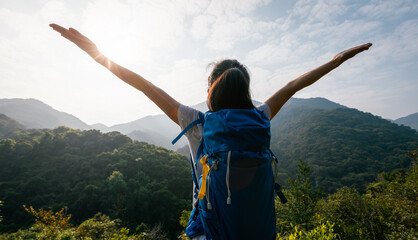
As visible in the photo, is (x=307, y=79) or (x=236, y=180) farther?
(x=307, y=79)

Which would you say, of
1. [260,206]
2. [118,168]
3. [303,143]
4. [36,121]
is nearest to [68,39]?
[260,206]

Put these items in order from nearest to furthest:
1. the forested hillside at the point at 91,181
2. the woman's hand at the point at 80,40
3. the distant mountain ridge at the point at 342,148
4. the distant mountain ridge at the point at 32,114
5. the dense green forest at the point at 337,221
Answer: the woman's hand at the point at 80,40 < the dense green forest at the point at 337,221 < the forested hillside at the point at 91,181 < the distant mountain ridge at the point at 342,148 < the distant mountain ridge at the point at 32,114

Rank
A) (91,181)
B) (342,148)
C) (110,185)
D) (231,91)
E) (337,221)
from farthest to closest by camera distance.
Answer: (342,148) < (91,181) < (110,185) < (337,221) < (231,91)

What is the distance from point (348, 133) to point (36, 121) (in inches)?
7927

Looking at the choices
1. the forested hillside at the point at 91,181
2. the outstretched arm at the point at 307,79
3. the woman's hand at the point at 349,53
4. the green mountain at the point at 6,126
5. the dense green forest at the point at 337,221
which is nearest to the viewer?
the outstretched arm at the point at 307,79

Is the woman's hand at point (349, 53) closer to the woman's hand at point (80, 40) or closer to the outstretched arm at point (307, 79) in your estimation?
the outstretched arm at point (307, 79)

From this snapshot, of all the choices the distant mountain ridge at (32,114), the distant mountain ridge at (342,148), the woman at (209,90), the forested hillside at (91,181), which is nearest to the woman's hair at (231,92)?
the woman at (209,90)

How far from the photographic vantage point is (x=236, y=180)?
82 centimetres

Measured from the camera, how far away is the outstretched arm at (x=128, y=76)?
1.08m

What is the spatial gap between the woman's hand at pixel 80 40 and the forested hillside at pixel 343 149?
53.1 metres

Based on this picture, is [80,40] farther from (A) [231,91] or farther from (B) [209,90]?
(A) [231,91]

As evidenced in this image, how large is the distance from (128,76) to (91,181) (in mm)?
36583

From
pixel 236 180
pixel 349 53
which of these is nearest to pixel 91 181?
pixel 236 180

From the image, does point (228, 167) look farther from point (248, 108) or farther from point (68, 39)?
point (68, 39)
